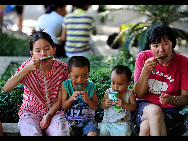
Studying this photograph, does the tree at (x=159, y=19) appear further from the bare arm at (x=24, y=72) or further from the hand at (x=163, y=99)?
the bare arm at (x=24, y=72)

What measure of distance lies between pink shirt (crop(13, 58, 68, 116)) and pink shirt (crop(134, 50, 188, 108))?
0.92m

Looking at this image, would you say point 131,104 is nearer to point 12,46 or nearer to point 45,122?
point 45,122

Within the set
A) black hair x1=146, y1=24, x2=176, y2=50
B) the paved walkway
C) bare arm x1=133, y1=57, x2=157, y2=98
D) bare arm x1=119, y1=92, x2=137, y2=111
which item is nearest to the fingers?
bare arm x1=119, y1=92, x2=137, y2=111

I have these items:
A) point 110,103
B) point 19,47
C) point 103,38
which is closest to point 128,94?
point 110,103

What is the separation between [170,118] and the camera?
3180mm

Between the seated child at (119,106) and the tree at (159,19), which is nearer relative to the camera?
the seated child at (119,106)

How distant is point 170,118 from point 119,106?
1.79ft

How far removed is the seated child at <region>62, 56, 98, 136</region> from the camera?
3117 millimetres

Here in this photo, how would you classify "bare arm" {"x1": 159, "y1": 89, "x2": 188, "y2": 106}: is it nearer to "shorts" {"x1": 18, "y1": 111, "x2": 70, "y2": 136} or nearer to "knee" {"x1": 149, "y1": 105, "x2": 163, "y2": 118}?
"knee" {"x1": 149, "y1": 105, "x2": 163, "y2": 118}

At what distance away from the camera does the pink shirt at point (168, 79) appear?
3.29 meters

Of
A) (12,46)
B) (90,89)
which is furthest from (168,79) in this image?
(12,46)

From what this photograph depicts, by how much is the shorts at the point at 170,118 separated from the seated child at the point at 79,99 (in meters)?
0.45

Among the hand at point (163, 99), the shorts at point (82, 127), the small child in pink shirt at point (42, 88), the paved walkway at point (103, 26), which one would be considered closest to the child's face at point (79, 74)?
the small child in pink shirt at point (42, 88)

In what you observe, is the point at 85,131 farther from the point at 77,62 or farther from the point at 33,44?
the point at 33,44
